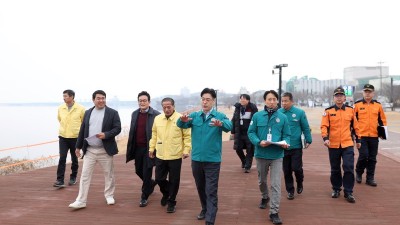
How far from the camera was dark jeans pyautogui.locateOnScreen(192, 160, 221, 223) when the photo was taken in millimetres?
4207

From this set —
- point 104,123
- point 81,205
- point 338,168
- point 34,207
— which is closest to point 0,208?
point 34,207

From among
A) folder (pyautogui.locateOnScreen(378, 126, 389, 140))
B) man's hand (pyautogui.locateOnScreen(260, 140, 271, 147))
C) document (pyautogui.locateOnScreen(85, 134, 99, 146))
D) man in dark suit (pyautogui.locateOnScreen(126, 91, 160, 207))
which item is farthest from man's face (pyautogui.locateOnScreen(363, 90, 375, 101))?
document (pyautogui.locateOnScreen(85, 134, 99, 146))

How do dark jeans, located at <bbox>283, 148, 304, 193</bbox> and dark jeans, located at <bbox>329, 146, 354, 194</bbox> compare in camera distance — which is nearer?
dark jeans, located at <bbox>329, 146, 354, 194</bbox>

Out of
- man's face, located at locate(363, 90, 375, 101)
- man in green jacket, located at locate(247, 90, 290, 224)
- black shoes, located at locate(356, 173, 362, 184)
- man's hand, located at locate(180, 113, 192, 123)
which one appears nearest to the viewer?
man's hand, located at locate(180, 113, 192, 123)

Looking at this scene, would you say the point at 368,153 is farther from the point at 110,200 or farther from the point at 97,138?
the point at 97,138

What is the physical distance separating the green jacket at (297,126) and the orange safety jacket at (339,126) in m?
0.28

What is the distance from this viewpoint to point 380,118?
20.3 ft

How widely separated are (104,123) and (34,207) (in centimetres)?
162

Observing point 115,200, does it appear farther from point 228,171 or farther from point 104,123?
point 228,171

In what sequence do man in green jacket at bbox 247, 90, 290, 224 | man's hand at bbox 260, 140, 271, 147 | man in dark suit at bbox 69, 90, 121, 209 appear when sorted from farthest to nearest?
man in dark suit at bbox 69, 90, 121, 209
man in green jacket at bbox 247, 90, 290, 224
man's hand at bbox 260, 140, 271, 147

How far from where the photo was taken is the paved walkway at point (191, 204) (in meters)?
4.58

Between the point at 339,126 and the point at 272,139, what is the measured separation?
1527 millimetres

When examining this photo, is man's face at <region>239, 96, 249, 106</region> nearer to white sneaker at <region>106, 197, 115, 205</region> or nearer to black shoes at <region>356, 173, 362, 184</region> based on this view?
black shoes at <region>356, 173, 362, 184</region>

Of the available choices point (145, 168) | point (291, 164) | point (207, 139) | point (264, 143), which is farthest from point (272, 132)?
point (145, 168)
